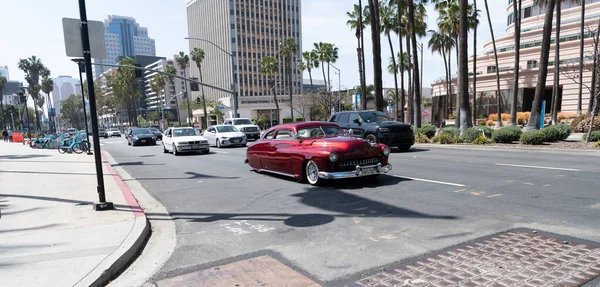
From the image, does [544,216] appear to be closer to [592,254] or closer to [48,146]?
[592,254]

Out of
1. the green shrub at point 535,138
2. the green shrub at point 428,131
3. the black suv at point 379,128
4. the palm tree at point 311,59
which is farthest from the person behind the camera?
the palm tree at point 311,59

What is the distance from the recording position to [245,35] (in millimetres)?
98562

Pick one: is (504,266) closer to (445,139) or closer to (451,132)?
(445,139)

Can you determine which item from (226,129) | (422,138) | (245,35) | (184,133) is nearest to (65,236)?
(184,133)

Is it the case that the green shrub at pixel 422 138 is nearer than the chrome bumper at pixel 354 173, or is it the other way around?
the chrome bumper at pixel 354 173

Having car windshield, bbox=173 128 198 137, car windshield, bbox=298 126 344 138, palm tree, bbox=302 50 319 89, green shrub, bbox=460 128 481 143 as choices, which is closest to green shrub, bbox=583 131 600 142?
green shrub, bbox=460 128 481 143

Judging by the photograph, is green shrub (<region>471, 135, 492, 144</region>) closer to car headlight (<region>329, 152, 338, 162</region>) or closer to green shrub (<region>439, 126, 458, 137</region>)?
green shrub (<region>439, 126, 458, 137</region>)

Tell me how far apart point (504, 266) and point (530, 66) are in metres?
44.0

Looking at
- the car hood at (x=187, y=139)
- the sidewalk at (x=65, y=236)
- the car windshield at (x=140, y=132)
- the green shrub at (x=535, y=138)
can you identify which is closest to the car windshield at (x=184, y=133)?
the car hood at (x=187, y=139)

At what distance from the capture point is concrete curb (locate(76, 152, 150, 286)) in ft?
12.8

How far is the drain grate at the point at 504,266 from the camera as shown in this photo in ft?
11.5

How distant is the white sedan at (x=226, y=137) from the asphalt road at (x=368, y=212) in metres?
12.5

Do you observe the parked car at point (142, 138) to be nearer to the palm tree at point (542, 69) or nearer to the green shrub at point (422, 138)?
the green shrub at point (422, 138)

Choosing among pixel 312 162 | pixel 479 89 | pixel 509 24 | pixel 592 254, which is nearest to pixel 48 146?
pixel 312 162
